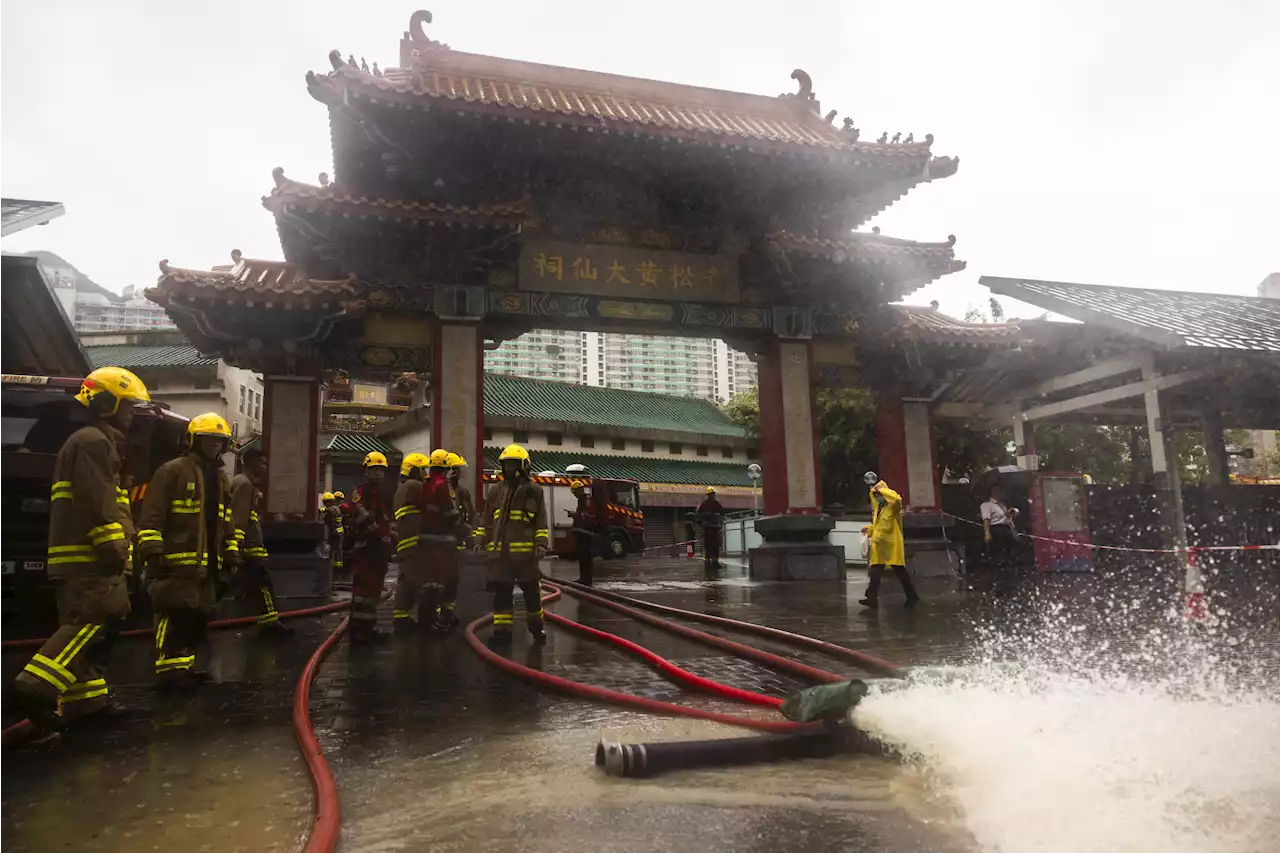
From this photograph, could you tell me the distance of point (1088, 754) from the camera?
3.36 meters

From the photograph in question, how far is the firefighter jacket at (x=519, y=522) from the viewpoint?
7129 millimetres

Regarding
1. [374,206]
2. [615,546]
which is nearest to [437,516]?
[374,206]

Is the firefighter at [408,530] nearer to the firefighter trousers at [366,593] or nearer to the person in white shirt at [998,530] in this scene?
the firefighter trousers at [366,593]

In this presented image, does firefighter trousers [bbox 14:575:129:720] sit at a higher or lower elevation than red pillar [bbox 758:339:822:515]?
lower

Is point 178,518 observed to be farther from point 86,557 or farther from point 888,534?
point 888,534

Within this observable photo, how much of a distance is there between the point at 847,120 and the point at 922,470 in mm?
6153

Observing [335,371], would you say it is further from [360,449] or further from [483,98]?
[360,449]

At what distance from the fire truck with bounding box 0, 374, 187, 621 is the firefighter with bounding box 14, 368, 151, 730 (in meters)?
4.58

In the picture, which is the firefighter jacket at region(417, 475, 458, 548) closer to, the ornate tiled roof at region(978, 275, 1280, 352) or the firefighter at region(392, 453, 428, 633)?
the firefighter at region(392, 453, 428, 633)

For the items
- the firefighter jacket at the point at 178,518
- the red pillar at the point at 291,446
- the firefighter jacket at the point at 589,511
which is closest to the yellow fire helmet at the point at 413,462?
the firefighter jacket at the point at 178,518

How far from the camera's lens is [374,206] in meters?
10.9

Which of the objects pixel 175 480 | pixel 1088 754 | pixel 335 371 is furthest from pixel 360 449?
pixel 1088 754

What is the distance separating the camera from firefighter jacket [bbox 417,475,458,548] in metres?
7.60

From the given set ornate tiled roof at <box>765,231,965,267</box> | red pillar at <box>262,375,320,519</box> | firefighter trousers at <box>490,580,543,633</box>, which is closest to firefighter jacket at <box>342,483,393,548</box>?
firefighter trousers at <box>490,580,543,633</box>
